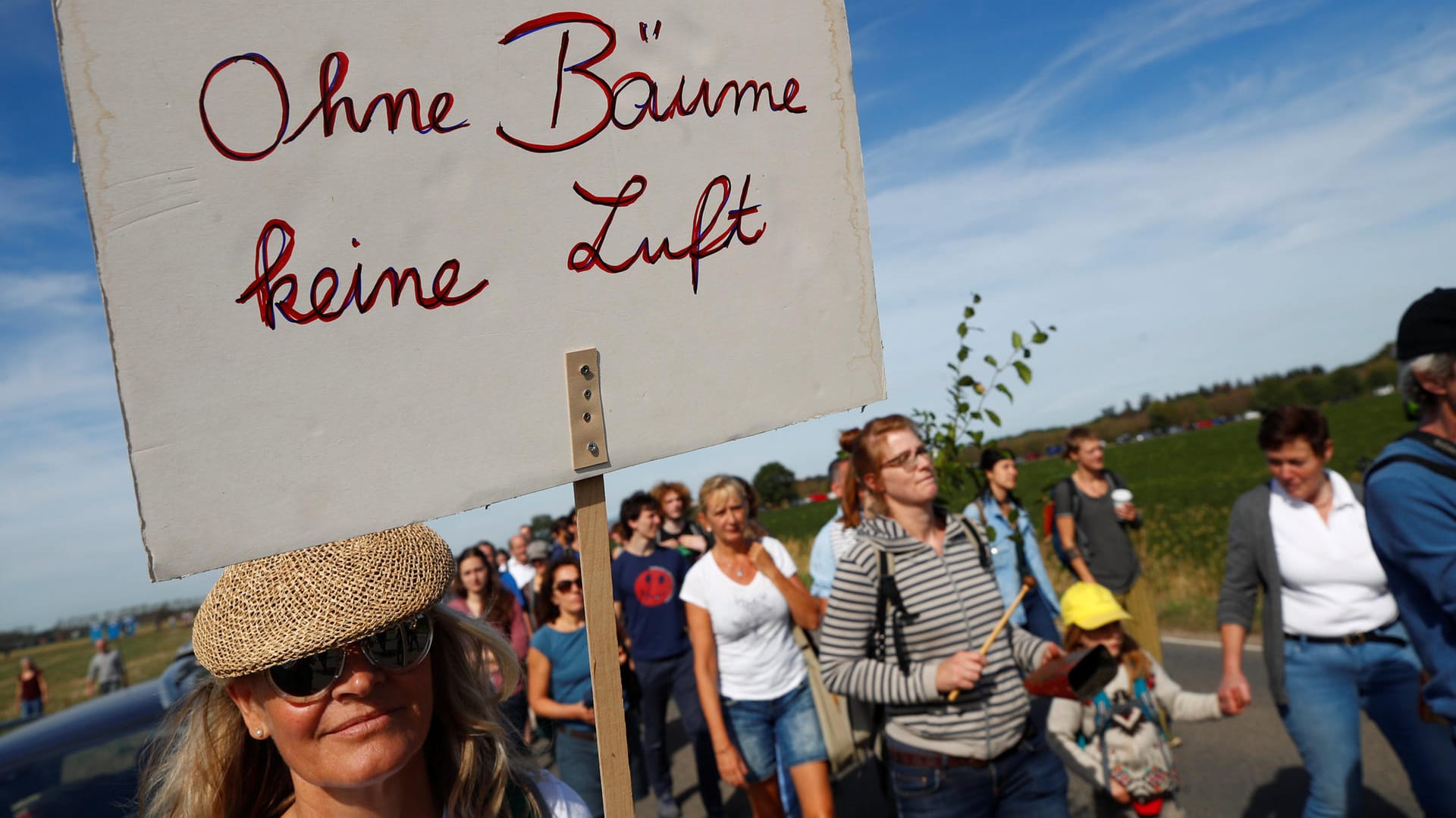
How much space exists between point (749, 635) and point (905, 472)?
164 cm

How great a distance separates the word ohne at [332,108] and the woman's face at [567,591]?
383 cm

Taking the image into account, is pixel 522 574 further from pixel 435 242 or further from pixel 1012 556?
pixel 435 242

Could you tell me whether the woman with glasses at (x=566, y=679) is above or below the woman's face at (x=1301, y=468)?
below

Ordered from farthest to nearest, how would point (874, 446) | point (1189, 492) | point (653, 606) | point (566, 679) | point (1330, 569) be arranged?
point (1189, 492) → point (653, 606) → point (566, 679) → point (1330, 569) → point (874, 446)

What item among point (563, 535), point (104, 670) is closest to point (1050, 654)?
point (563, 535)

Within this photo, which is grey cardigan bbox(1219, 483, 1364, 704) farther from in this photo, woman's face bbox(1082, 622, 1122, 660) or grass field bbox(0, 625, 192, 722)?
grass field bbox(0, 625, 192, 722)

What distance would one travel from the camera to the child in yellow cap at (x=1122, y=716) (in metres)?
3.56

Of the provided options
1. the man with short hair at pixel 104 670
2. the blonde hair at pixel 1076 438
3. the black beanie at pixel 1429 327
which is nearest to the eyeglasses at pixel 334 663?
A: the black beanie at pixel 1429 327

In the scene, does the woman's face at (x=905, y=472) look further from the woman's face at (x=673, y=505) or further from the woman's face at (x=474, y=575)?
the woman's face at (x=673, y=505)

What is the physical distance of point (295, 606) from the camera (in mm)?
1360

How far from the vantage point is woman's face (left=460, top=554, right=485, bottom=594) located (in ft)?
19.9

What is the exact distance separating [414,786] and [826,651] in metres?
1.67

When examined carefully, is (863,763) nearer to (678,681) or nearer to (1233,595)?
(678,681)

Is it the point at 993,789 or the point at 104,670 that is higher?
the point at 993,789
